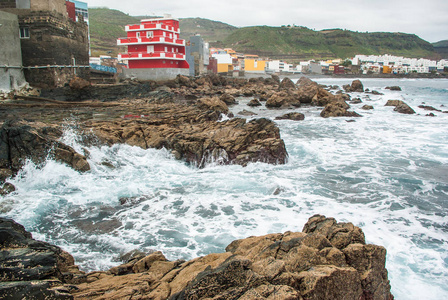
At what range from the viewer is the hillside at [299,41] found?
143 meters

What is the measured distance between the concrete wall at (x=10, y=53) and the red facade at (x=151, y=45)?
18037mm

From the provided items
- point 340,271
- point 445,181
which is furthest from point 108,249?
point 445,181

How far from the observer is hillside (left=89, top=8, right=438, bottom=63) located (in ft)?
470

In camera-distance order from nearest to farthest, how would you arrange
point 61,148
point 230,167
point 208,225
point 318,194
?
point 208,225, point 318,194, point 61,148, point 230,167

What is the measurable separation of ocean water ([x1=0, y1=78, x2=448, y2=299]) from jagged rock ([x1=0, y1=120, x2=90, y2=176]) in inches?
11.0

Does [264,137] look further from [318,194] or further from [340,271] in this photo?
[340,271]

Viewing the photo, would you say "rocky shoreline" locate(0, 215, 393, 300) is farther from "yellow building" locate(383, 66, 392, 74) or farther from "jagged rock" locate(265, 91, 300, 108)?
"yellow building" locate(383, 66, 392, 74)

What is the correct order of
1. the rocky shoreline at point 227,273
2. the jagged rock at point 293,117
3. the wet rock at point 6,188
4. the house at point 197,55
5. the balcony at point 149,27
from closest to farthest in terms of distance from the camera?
the rocky shoreline at point 227,273 → the wet rock at point 6,188 → the jagged rock at point 293,117 → the balcony at point 149,27 → the house at point 197,55

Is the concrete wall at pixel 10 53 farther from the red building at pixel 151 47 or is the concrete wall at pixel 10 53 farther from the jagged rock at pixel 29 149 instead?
the red building at pixel 151 47

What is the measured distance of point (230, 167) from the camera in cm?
1068

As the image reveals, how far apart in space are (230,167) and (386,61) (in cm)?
14628

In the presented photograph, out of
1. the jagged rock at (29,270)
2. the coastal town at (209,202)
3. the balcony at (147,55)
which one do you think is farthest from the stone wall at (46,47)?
the jagged rock at (29,270)

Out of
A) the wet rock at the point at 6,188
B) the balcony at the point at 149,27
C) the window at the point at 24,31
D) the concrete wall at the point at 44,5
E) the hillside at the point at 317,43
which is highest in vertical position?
the hillside at the point at 317,43

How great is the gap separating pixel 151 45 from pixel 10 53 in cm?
2011
